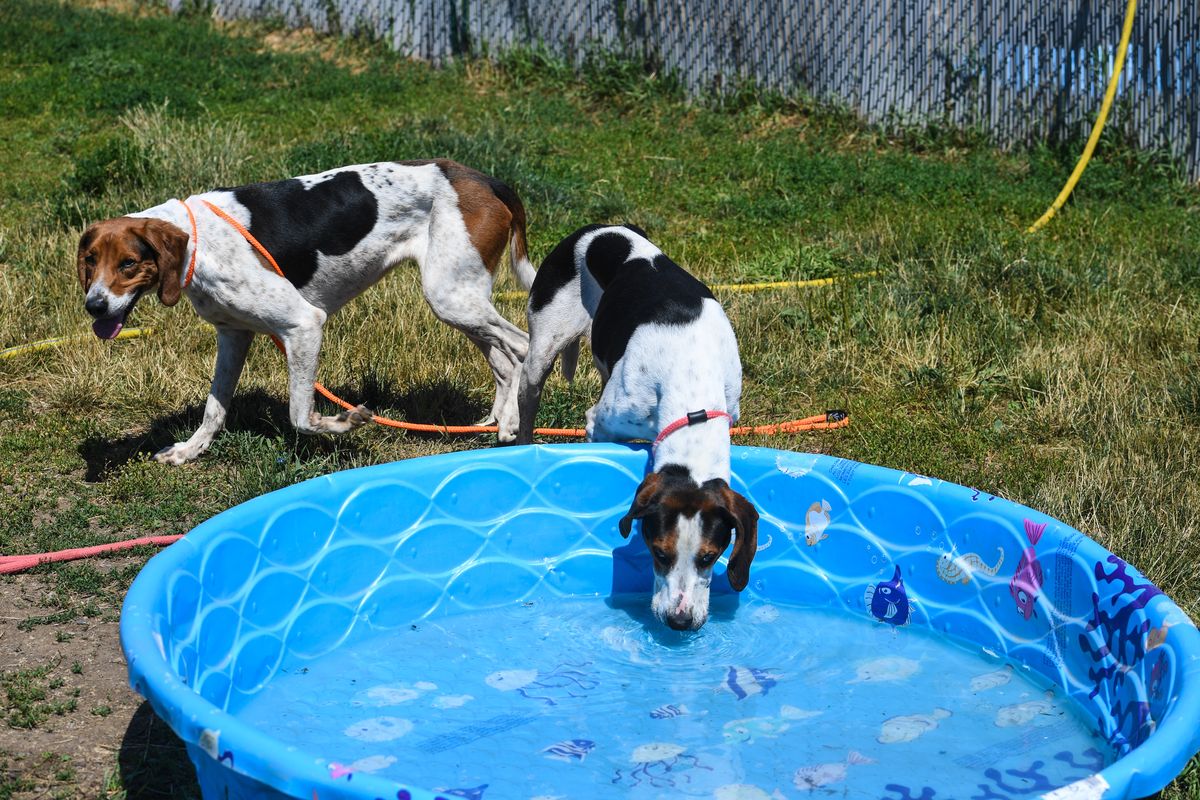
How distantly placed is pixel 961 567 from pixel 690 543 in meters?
1.15

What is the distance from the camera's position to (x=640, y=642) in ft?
15.1

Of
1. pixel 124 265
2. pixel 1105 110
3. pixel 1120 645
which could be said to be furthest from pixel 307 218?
pixel 1105 110

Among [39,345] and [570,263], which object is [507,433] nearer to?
[570,263]

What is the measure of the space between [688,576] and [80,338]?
4265 millimetres

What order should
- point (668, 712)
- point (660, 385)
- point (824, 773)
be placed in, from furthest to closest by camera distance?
point (660, 385)
point (668, 712)
point (824, 773)

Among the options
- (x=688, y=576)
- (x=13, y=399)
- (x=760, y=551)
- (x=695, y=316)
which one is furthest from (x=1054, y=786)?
(x=13, y=399)

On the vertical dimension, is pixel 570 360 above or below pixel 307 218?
below

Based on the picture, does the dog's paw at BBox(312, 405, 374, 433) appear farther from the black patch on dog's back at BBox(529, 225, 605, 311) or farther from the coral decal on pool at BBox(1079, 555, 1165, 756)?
the coral decal on pool at BBox(1079, 555, 1165, 756)

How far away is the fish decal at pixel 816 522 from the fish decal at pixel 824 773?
48.9 inches

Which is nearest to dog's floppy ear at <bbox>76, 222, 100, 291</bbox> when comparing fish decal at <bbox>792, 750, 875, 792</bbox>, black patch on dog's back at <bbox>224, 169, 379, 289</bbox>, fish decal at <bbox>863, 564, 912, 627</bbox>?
black patch on dog's back at <bbox>224, 169, 379, 289</bbox>

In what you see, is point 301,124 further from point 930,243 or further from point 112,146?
point 930,243

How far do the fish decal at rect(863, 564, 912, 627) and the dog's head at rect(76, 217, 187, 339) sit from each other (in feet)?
10.2

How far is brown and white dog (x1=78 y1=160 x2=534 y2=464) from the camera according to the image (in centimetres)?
539

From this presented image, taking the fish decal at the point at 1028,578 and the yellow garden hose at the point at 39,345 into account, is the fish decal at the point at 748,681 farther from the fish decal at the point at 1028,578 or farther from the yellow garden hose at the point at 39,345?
the yellow garden hose at the point at 39,345
